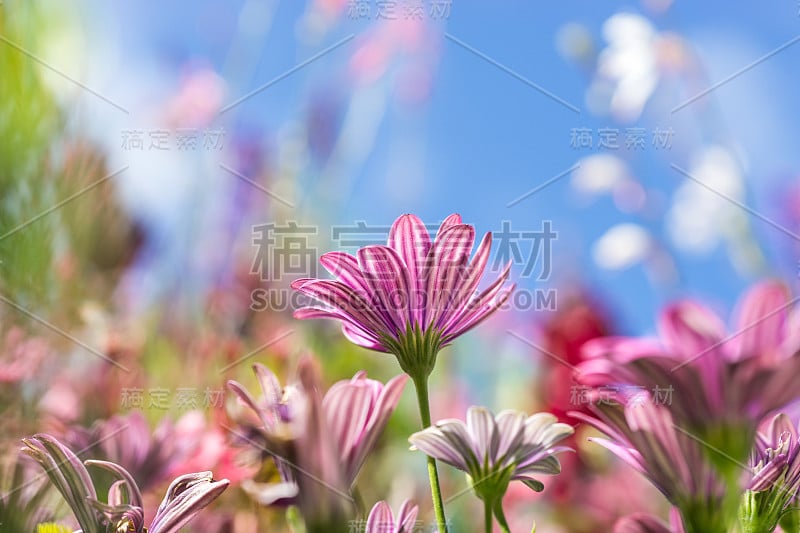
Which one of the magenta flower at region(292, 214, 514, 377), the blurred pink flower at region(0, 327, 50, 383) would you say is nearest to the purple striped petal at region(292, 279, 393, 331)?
the magenta flower at region(292, 214, 514, 377)

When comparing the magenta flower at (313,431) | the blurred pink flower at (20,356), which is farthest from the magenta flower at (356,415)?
the blurred pink flower at (20,356)

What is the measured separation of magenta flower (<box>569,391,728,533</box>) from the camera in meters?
0.12

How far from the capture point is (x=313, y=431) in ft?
0.38

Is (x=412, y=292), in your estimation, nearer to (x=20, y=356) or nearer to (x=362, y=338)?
(x=362, y=338)

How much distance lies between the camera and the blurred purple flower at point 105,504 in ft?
0.40

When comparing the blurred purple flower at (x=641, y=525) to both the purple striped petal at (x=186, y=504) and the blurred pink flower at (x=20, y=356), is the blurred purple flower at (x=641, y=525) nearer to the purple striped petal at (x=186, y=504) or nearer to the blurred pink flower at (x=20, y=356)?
the purple striped petal at (x=186, y=504)

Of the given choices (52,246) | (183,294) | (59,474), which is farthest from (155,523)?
(183,294)

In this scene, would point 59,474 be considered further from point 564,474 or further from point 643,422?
point 564,474

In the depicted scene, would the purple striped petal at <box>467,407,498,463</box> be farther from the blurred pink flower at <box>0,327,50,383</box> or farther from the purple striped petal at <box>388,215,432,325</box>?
→ the blurred pink flower at <box>0,327,50,383</box>

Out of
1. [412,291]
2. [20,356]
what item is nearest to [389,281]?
[412,291]

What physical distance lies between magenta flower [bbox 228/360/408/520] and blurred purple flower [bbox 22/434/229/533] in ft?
0.03

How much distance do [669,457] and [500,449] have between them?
0.09ft

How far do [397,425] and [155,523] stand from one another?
0.30 m

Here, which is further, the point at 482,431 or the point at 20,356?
the point at 20,356
